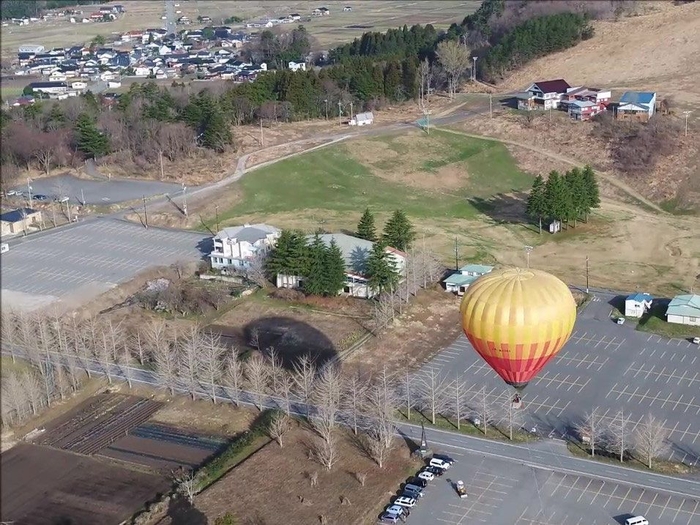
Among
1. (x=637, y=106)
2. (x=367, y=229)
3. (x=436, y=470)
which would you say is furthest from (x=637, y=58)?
(x=436, y=470)

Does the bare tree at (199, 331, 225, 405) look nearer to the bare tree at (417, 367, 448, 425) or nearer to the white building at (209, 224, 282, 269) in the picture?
the bare tree at (417, 367, 448, 425)

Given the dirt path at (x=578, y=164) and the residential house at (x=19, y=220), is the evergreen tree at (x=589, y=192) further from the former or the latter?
the residential house at (x=19, y=220)

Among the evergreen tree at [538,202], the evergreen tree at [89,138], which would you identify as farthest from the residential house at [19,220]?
the evergreen tree at [538,202]

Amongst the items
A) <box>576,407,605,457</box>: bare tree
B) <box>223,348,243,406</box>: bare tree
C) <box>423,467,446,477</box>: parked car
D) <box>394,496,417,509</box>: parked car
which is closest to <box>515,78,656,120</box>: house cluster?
<box>576,407,605,457</box>: bare tree

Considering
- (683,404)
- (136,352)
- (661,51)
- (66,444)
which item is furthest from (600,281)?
(661,51)

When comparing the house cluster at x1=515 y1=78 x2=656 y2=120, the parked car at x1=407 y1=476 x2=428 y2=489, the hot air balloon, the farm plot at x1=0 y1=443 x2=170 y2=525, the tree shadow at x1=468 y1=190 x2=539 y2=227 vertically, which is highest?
the hot air balloon
